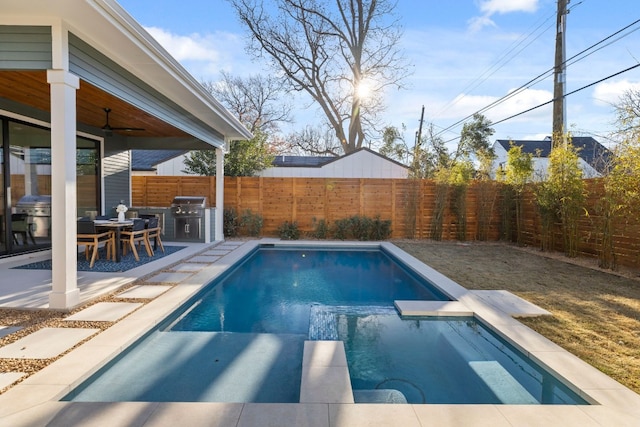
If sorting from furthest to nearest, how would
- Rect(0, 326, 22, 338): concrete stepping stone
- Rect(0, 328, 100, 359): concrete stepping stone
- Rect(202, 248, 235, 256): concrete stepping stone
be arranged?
Rect(202, 248, 235, 256): concrete stepping stone, Rect(0, 326, 22, 338): concrete stepping stone, Rect(0, 328, 100, 359): concrete stepping stone

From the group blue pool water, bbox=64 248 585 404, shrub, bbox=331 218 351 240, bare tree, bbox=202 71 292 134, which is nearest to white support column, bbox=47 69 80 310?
blue pool water, bbox=64 248 585 404

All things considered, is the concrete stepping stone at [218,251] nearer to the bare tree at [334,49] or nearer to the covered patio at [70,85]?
the covered patio at [70,85]

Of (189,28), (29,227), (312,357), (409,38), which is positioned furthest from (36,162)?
(409,38)

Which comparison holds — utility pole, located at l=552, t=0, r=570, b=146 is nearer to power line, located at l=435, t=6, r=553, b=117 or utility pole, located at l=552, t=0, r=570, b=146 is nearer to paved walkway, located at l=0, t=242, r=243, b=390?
power line, located at l=435, t=6, r=553, b=117

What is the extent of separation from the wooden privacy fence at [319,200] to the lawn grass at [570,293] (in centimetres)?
166

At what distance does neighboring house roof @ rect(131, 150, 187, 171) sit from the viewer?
695 inches

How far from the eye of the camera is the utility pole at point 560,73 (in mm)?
9039

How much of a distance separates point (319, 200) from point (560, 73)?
7149mm

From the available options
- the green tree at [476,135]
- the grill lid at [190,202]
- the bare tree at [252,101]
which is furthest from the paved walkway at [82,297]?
the green tree at [476,135]

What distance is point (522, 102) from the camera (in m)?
11.3

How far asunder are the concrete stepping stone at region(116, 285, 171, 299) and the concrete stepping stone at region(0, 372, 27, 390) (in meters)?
1.85

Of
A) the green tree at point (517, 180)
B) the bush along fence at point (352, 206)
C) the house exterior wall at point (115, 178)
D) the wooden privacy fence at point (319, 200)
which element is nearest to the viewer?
the house exterior wall at point (115, 178)

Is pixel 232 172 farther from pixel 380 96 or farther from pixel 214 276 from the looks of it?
pixel 380 96

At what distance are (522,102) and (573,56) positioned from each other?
2.48 m
